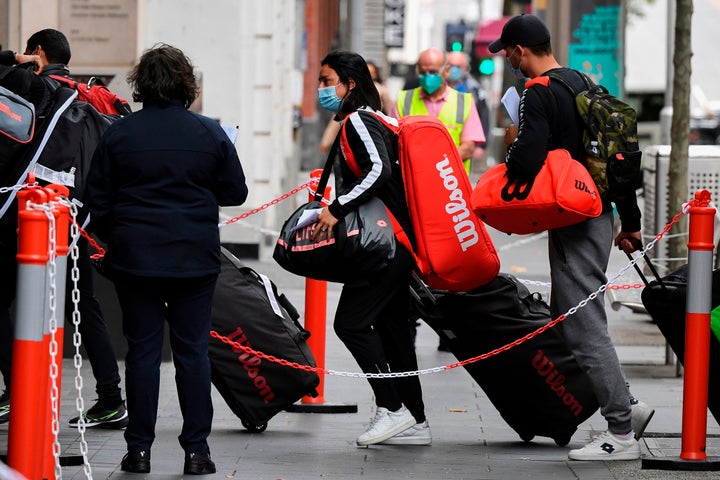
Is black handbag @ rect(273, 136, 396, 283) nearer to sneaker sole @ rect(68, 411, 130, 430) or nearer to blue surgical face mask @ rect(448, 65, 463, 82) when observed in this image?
sneaker sole @ rect(68, 411, 130, 430)

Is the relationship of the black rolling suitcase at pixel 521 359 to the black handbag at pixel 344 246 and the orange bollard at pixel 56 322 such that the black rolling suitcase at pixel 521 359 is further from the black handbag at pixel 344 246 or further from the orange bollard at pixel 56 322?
the orange bollard at pixel 56 322

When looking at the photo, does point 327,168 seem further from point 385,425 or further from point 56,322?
point 56,322

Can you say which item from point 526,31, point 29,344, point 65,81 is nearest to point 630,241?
point 526,31

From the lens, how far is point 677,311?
21.1ft

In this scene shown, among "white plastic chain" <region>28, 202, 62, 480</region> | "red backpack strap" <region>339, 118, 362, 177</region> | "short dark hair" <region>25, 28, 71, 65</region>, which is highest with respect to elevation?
"short dark hair" <region>25, 28, 71, 65</region>

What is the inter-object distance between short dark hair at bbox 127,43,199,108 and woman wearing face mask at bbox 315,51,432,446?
2.88 feet

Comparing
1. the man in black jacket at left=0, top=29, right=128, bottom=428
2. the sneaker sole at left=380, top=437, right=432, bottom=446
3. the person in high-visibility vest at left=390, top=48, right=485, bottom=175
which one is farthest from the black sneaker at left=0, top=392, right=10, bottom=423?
the person in high-visibility vest at left=390, top=48, right=485, bottom=175

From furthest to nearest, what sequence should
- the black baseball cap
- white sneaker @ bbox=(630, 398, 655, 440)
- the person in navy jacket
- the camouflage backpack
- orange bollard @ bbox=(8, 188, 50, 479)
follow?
1. white sneaker @ bbox=(630, 398, 655, 440)
2. the black baseball cap
3. the camouflage backpack
4. the person in navy jacket
5. orange bollard @ bbox=(8, 188, 50, 479)

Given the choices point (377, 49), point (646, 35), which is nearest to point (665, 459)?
point (377, 49)

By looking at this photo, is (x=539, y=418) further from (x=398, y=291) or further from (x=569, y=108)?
(x=569, y=108)

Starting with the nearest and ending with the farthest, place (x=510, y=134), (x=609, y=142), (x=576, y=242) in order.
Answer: (x=609, y=142) < (x=576, y=242) < (x=510, y=134)

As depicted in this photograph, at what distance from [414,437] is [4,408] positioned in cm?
198

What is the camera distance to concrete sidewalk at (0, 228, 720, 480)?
626cm

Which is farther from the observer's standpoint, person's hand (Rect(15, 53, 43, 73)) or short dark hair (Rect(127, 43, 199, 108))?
person's hand (Rect(15, 53, 43, 73))
